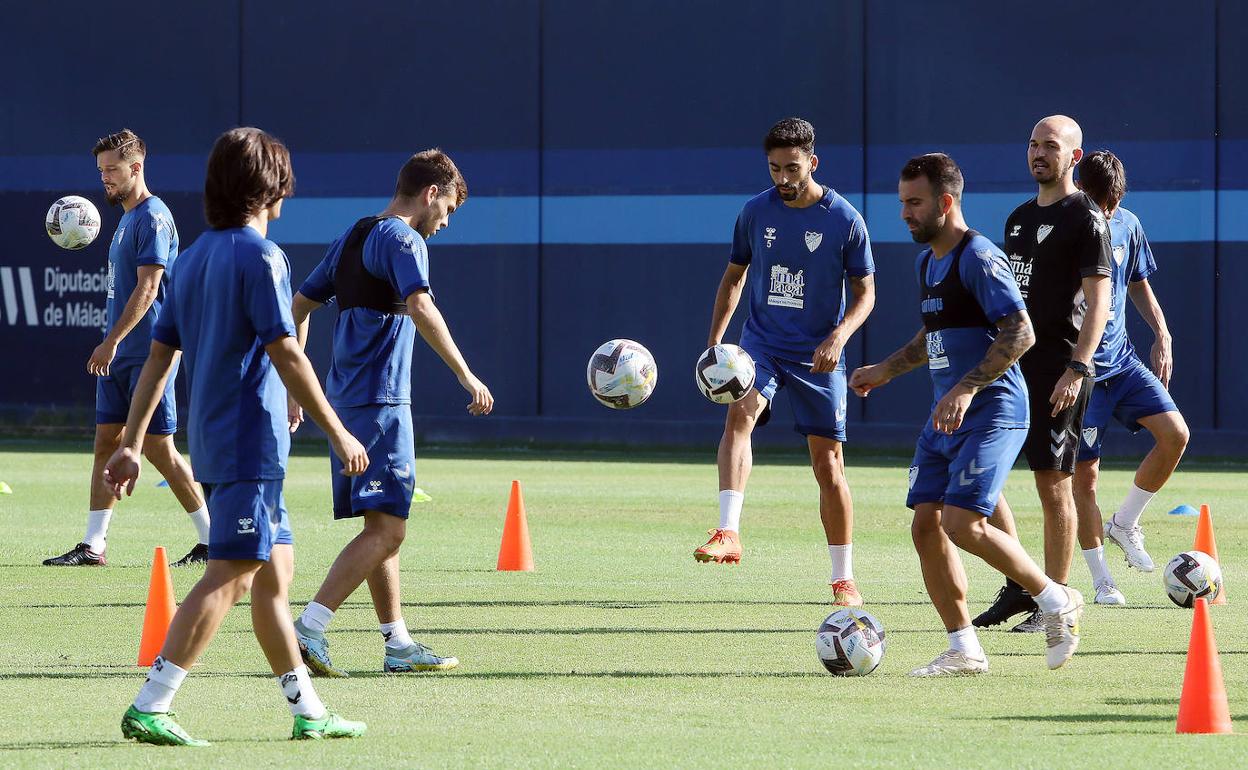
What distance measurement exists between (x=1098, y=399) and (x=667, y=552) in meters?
3.41

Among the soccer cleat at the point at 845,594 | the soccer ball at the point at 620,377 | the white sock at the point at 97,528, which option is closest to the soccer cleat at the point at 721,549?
the soccer cleat at the point at 845,594

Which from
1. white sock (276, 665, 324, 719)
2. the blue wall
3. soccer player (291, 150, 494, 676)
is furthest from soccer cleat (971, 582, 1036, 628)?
the blue wall

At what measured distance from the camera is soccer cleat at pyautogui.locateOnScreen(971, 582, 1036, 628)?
30.7 feet

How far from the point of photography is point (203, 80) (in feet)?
92.1

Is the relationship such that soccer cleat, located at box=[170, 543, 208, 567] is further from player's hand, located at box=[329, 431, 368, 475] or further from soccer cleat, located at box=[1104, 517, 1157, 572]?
player's hand, located at box=[329, 431, 368, 475]

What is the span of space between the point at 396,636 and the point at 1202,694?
3265 millimetres

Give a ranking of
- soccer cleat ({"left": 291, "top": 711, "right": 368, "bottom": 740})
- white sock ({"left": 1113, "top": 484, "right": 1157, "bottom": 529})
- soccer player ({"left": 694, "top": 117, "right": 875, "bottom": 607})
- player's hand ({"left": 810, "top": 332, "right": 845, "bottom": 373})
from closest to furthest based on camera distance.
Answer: soccer cleat ({"left": 291, "top": 711, "right": 368, "bottom": 740})
player's hand ({"left": 810, "top": 332, "right": 845, "bottom": 373})
soccer player ({"left": 694, "top": 117, "right": 875, "bottom": 607})
white sock ({"left": 1113, "top": 484, "right": 1157, "bottom": 529})

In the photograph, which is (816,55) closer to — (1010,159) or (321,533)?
(1010,159)

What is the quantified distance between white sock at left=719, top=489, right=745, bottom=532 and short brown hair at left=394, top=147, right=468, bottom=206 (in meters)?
2.64

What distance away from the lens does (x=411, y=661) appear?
7.93 m

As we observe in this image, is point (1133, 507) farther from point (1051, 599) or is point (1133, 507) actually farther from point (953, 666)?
point (953, 666)

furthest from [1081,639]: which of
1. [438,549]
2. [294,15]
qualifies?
[294,15]

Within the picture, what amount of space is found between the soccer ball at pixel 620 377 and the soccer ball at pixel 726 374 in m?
0.30

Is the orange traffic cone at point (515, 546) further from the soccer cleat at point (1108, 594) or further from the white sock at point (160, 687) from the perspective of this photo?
the white sock at point (160, 687)
